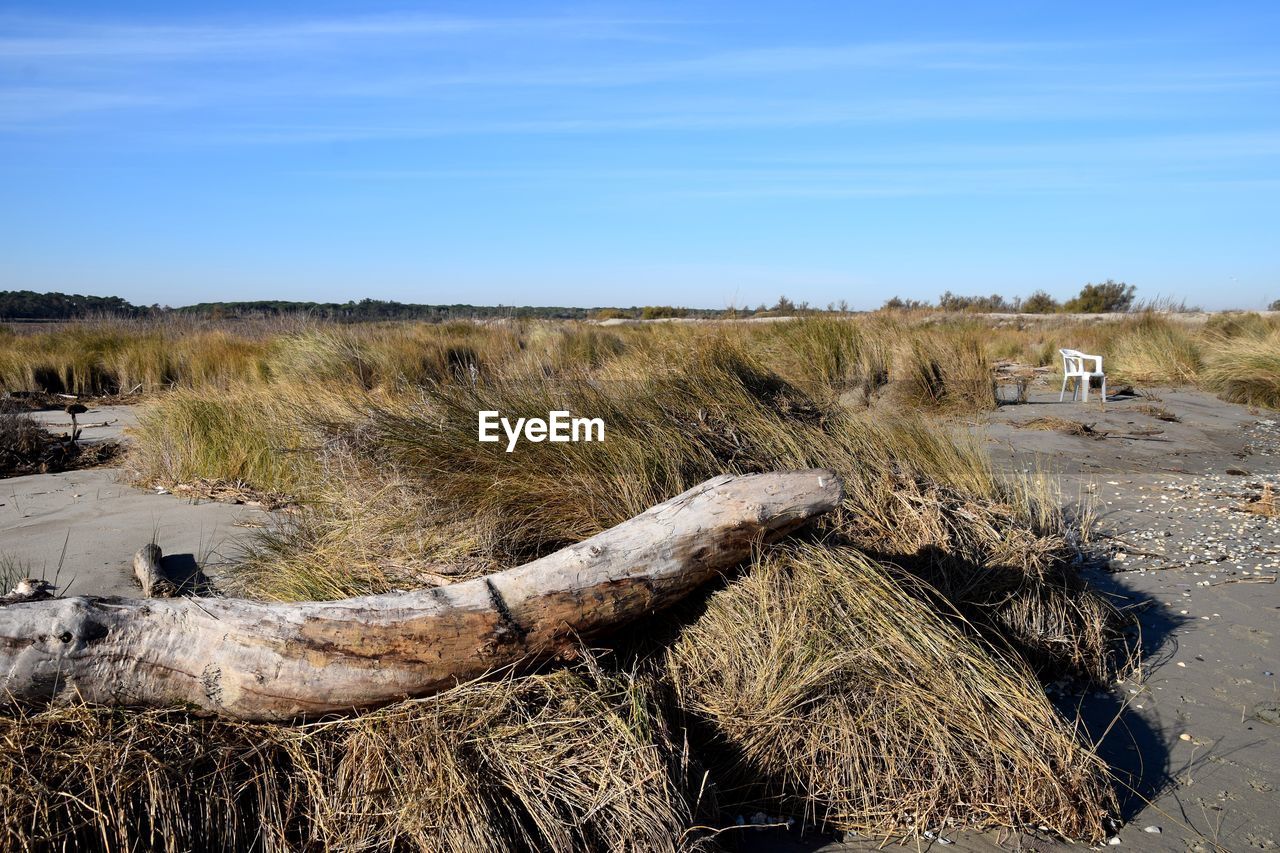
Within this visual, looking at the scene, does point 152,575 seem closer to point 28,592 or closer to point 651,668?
point 28,592

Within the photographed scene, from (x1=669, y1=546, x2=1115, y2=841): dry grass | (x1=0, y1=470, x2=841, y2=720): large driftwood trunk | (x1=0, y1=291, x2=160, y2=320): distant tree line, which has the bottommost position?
(x1=669, y1=546, x2=1115, y2=841): dry grass

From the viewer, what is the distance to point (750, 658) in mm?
3316

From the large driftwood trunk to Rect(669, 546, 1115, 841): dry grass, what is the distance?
439 mm

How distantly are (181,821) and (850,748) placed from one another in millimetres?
2041

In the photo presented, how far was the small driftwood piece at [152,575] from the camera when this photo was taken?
12.9 feet

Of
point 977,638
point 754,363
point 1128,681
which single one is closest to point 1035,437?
point 754,363

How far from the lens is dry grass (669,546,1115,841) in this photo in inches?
115

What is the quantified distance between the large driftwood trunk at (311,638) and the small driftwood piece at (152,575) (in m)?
1.19

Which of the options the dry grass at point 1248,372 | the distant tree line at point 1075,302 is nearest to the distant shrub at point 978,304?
the distant tree line at point 1075,302

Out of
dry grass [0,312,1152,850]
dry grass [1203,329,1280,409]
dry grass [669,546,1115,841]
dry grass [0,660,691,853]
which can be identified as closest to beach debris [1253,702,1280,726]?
dry grass [0,312,1152,850]

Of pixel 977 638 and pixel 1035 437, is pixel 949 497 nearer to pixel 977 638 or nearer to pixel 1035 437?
pixel 977 638

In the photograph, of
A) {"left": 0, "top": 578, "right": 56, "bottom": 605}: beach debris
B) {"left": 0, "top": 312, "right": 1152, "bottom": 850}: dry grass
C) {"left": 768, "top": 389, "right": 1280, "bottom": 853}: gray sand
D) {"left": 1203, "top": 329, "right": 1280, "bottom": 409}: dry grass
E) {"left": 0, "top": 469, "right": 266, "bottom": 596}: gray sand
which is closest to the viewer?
{"left": 0, "top": 312, "right": 1152, "bottom": 850}: dry grass

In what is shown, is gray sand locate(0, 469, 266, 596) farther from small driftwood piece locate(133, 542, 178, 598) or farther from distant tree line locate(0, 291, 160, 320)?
distant tree line locate(0, 291, 160, 320)

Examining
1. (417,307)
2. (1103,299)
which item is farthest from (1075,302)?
(417,307)
